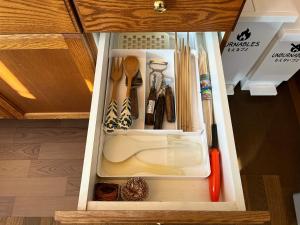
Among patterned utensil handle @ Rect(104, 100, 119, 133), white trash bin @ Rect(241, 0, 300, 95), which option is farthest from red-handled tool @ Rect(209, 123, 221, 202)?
white trash bin @ Rect(241, 0, 300, 95)

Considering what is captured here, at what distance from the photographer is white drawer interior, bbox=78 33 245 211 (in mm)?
468

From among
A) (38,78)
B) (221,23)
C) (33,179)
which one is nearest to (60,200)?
(33,179)

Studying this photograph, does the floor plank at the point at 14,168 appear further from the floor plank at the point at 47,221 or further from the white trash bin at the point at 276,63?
the white trash bin at the point at 276,63

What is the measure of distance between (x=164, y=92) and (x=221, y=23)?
0.22 metres

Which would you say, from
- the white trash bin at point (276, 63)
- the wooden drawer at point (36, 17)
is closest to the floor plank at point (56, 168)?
the wooden drawer at point (36, 17)

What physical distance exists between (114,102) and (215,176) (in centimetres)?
30

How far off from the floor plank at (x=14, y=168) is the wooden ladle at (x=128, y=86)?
2.30ft

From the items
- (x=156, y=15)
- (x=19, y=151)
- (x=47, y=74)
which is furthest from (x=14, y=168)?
(x=156, y=15)

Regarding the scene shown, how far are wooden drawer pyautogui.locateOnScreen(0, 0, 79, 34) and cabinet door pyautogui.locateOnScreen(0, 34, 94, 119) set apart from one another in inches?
1.1

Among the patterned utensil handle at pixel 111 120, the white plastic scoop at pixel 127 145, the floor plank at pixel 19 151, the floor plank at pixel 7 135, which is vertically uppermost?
the floor plank at pixel 7 135

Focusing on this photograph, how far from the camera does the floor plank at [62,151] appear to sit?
3.64 ft

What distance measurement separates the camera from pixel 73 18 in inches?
20.8

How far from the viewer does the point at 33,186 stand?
1049 mm

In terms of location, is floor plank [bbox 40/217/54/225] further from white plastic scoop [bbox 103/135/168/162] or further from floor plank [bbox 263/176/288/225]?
floor plank [bbox 263/176/288/225]
